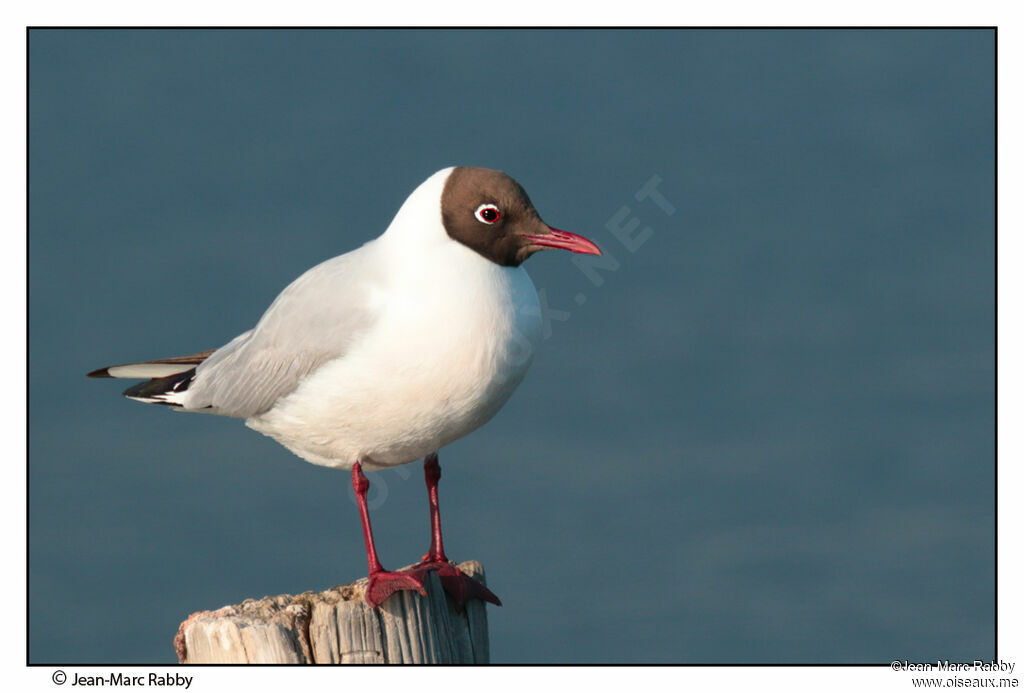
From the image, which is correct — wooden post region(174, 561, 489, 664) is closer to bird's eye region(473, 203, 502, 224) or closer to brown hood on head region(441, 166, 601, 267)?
brown hood on head region(441, 166, 601, 267)

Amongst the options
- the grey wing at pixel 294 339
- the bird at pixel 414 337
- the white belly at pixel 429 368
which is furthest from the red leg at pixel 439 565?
the grey wing at pixel 294 339

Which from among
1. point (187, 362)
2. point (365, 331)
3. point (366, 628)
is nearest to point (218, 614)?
point (366, 628)

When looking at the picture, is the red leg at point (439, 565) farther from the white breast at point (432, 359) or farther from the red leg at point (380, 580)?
the white breast at point (432, 359)

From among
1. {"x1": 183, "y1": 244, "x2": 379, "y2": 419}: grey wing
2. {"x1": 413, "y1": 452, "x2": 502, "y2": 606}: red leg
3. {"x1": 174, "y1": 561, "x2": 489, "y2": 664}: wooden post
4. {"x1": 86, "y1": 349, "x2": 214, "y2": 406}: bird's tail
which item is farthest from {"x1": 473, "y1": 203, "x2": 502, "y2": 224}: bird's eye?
{"x1": 86, "y1": 349, "x2": 214, "y2": 406}: bird's tail

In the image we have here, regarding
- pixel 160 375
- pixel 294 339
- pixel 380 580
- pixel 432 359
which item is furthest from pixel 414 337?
pixel 160 375

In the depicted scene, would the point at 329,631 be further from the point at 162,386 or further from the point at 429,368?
the point at 162,386

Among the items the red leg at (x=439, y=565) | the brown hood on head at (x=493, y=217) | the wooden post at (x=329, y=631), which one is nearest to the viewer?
the wooden post at (x=329, y=631)
